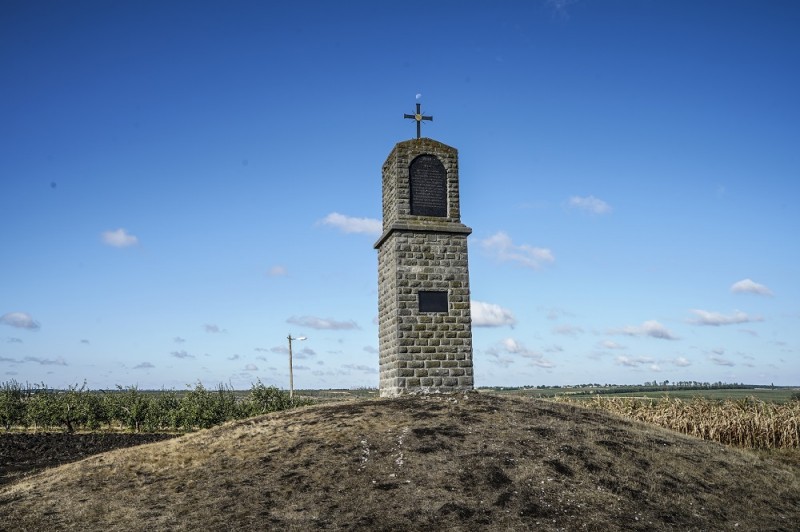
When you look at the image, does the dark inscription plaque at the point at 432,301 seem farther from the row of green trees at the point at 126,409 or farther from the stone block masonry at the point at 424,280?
the row of green trees at the point at 126,409

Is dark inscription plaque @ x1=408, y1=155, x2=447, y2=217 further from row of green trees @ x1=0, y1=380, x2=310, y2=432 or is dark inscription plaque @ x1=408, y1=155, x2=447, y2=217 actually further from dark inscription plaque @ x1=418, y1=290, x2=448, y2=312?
row of green trees @ x1=0, y1=380, x2=310, y2=432

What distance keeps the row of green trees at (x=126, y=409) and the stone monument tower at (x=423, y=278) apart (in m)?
17.6

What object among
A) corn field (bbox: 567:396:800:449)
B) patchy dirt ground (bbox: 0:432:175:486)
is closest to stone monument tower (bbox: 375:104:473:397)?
corn field (bbox: 567:396:800:449)

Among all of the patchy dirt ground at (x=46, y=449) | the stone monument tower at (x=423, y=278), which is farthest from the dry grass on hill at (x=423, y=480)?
the patchy dirt ground at (x=46, y=449)

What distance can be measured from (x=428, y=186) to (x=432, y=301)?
3.94m

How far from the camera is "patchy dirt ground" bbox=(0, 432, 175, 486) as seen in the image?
2183cm

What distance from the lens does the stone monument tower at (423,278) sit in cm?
1964

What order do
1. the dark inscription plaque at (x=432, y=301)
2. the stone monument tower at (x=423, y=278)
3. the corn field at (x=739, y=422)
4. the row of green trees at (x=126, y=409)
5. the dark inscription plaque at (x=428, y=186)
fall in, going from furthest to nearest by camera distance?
the row of green trees at (x=126, y=409)
the corn field at (x=739, y=422)
the dark inscription plaque at (x=428, y=186)
the dark inscription plaque at (x=432, y=301)
the stone monument tower at (x=423, y=278)

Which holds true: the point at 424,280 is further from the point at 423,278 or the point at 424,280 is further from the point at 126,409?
the point at 126,409

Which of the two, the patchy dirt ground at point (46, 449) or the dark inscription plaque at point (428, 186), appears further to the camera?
the patchy dirt ground at point (46, 449)

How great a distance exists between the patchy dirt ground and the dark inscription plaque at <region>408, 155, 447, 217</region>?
14888 mm

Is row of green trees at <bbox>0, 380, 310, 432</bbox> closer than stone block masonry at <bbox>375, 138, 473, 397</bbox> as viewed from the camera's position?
No

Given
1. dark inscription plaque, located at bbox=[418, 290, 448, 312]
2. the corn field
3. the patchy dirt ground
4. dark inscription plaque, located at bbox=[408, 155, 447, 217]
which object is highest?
dark inscription plaque, located at bbox=[408, 155, 447, 217]

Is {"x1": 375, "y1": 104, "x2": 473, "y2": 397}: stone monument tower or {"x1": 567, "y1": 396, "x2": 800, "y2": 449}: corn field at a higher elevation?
{"x1": 375, "y1": 104, "x2": 473, "y2": 397}: stone monument tower
